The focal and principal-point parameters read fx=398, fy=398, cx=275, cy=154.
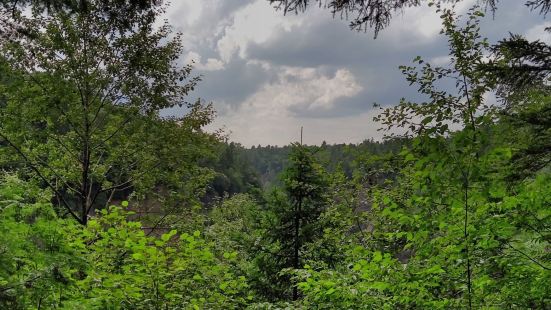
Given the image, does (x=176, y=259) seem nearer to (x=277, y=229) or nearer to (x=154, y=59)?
(x=277, y=229)

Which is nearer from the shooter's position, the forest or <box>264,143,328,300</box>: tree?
the forest

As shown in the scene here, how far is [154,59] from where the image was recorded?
11766 mm

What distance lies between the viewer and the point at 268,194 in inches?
466

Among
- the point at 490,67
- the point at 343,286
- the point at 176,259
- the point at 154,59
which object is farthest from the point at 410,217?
the point at 154,59

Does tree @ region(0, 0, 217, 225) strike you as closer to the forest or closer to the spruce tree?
the forest

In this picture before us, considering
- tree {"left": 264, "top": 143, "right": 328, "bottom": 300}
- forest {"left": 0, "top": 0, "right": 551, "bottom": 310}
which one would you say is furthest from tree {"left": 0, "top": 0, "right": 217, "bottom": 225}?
tree {"left": 264, "top": 143, "right": 328, "bottom": 300}

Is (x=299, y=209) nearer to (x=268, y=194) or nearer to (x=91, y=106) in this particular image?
(x=268, y=194)

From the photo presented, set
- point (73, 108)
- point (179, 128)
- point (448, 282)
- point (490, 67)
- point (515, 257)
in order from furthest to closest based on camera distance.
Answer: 1. point (179, 128)
2. point (73, 108)
3. point (448, 282)
4. point (490, 67)
5. point (515, 257)

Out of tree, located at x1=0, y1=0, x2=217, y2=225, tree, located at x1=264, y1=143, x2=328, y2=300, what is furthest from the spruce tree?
tree, located at x1=0, y1=0, x2=217, y2=225

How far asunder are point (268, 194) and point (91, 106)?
6.03 metres

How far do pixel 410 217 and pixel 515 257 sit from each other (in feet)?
4.12

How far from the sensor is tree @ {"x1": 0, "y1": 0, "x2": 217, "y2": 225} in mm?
10750

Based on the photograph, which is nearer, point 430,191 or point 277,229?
point 430,191

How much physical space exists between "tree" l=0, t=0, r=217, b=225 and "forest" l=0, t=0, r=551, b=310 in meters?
0.06
